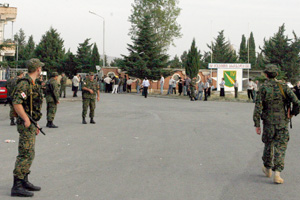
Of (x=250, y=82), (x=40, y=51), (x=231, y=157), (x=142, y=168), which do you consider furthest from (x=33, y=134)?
(x=40, y=51)

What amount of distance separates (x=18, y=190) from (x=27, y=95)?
1210 mm

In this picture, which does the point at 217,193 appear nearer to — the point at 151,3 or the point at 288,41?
the point at 288,41

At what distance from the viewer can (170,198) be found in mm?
5086

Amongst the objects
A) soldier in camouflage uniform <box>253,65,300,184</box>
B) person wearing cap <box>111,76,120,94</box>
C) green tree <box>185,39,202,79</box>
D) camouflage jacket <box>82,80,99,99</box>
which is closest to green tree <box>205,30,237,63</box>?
green tree <box>185,39,202,79</box>

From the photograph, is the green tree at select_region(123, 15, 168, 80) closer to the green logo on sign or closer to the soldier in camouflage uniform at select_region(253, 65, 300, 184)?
the green logo on sign

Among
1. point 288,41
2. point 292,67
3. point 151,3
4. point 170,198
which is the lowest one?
point 170,198

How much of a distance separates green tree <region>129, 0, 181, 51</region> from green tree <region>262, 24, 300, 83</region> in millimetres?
12795

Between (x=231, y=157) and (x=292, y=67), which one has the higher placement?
(x=292, y=67)

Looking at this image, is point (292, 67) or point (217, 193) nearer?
point (217, 193)

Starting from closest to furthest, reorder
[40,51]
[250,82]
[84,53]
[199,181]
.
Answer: [199,181]
[250,82]
[84,53]
[40,51]

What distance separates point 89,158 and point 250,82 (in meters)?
23.4

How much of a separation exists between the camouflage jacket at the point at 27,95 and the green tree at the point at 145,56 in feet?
118

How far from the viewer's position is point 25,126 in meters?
5.12

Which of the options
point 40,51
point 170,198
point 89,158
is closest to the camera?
point 170,198
